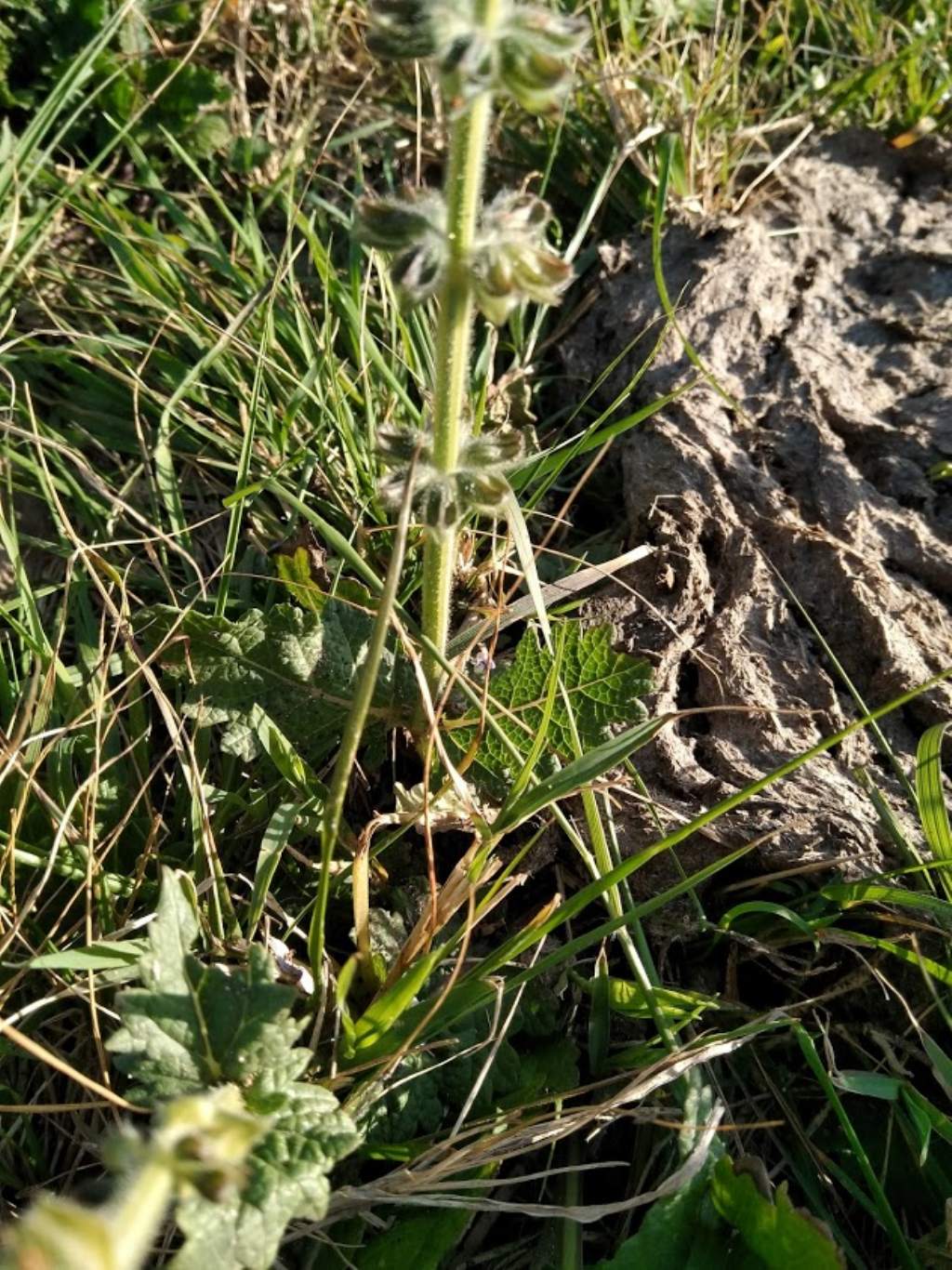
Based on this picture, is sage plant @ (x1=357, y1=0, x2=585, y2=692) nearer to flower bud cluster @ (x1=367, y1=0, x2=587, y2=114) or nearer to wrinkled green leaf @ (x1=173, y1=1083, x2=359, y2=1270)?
flower bud cluster @ (x1=367, y1=0, x2=587, y2=114)

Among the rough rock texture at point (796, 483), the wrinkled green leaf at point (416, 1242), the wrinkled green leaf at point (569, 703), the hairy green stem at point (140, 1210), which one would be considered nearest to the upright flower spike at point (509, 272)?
the wrinkled green leaf at point (569, 703)

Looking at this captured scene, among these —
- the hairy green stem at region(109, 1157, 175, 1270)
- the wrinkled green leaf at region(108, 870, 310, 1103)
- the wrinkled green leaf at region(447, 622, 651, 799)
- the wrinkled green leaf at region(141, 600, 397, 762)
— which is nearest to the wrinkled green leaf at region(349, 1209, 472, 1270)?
the wrinkled green leaf at region(108, 870, 310, 1103)

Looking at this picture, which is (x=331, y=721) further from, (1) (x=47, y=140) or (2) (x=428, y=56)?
(1) (x=47, y=140)

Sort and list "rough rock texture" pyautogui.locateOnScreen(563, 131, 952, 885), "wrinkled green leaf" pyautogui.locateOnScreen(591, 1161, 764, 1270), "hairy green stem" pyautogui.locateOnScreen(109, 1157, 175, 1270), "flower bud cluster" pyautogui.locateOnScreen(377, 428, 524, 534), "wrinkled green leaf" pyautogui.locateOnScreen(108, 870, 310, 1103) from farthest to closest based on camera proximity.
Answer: "rough rock texture" pyautogui.locateOnScreen(563, 131, 952, 885)
"flower bud cluster" pyautogui.locateOnScreen(377, 428, 524, 534)
"wrinkled green leaf" pyautogui.locateOnScreen(591, 1161, 764, 1270)
"wrinkled green leaf" pyautogui.locateOnScreen(108, 870, 310, 1103)
"hairy green stem" pyautogui.locateOnScreen(109, 1157, 175, 1270)

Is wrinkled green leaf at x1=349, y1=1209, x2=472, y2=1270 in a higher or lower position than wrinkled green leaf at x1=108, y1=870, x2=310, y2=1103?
lower

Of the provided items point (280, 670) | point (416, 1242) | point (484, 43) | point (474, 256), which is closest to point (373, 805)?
point (280, 670)

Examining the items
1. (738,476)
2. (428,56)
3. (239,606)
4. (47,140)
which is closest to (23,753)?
(239,606)

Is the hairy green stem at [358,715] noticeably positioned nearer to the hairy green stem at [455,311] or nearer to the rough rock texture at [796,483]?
the hairy green stem at [455,311]

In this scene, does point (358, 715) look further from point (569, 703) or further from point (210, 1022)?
point (569, 703)
